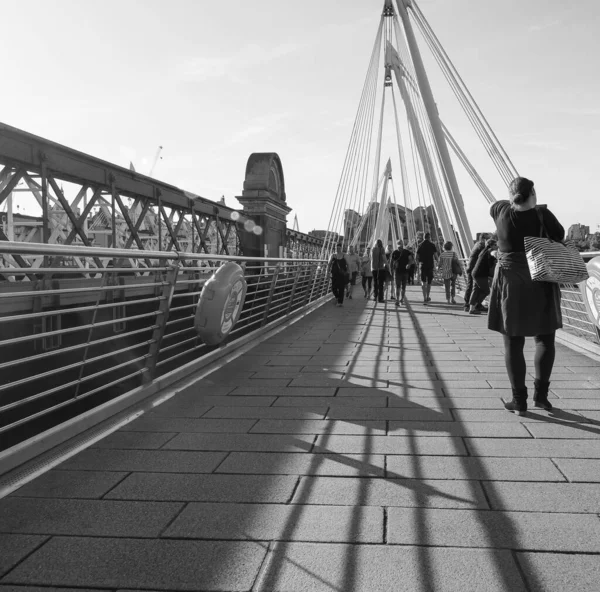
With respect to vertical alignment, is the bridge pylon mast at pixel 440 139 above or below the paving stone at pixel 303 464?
above

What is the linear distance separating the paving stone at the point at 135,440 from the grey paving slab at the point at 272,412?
1.67ft

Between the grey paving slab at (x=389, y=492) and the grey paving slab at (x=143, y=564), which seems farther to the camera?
the grey paving slab at (x=389, y=492)

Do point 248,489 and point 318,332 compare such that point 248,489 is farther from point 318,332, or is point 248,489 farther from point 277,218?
point 277,218

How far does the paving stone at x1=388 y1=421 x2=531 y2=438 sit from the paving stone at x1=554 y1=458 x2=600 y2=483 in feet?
1.35

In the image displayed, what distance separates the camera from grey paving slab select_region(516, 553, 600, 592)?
177cm

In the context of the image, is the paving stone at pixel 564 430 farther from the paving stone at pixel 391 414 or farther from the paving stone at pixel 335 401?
the paving stone at pixel 335 401

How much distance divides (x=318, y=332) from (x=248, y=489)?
5.93m

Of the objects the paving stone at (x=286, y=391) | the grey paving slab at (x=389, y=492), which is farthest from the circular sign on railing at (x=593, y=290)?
the grey paving slab at (x=389, y=492)

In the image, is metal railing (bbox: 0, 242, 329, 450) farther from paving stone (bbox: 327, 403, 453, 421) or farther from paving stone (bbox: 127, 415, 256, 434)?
paving stone (bbox: 327, 403, 453, 421)

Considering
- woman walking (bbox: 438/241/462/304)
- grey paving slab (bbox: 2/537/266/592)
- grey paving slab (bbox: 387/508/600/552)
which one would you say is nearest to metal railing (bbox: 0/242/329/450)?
grey paving slab (bbox: 2/537/266/592)

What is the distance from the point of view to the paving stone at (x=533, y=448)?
2934 millimetres

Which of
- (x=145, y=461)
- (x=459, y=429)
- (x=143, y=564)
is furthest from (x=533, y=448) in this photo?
(x=143, y=564)

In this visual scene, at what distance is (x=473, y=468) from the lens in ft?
9.05

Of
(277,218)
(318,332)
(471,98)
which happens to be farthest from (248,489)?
(277,218)
